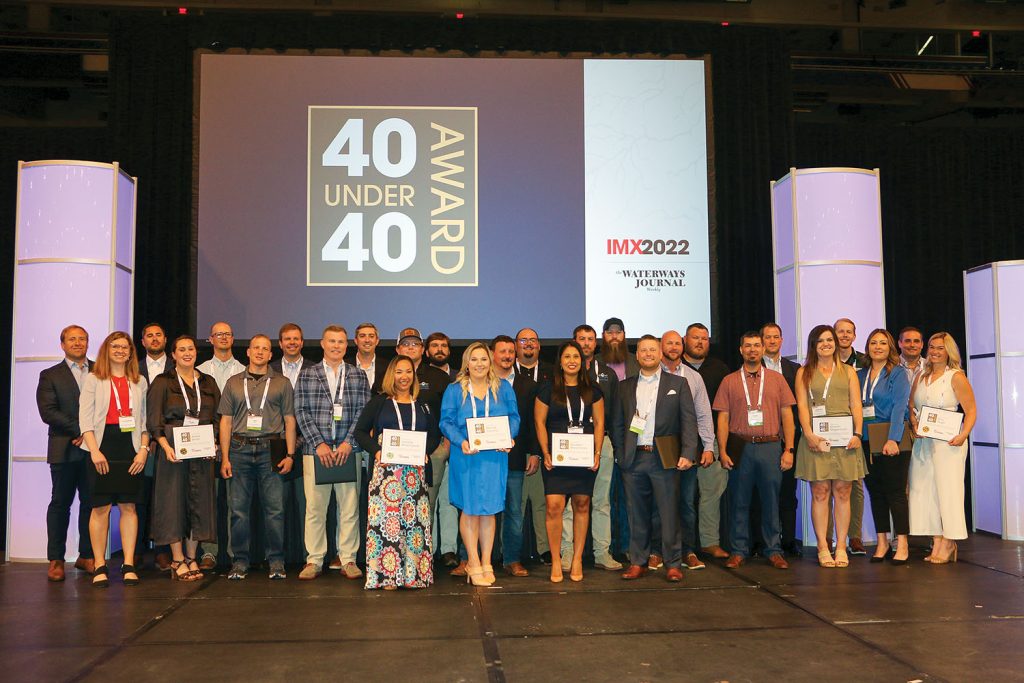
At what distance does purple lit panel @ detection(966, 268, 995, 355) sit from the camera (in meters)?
6.66

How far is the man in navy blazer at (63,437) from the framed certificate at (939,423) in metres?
Result: 5.04

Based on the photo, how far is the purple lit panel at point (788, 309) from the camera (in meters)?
6.40

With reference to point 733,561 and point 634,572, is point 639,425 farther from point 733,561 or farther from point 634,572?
point 733,561

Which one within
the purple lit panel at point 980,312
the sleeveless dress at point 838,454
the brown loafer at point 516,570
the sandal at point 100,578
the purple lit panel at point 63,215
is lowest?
the brown loafer at point 516,570

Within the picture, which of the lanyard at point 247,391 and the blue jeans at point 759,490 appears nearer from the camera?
the lanyard at point 247,391

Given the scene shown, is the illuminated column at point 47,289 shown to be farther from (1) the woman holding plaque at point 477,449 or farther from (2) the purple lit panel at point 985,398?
(2) the purple lit panel at point 985,398

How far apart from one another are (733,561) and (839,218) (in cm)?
272

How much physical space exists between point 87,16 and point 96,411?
17.4 ft

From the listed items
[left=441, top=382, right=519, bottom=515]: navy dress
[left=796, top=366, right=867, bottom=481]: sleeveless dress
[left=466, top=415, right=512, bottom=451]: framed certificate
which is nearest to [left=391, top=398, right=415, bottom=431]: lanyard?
[left=441, top=382, right=519, bottom=515]: navy dress

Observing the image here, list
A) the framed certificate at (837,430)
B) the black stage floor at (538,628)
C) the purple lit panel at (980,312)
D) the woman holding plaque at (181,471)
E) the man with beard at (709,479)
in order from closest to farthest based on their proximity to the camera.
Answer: the black stage floor at (538,628) → the woman holding plaque at (181,471) → the framed certificate at (837,430) → the man with beard at (709,479) → the purple lit panel at (980,312)

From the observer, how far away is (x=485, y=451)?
474 centimetres

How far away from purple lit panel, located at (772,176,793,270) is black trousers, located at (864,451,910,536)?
172 cm

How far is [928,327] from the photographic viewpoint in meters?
8.38

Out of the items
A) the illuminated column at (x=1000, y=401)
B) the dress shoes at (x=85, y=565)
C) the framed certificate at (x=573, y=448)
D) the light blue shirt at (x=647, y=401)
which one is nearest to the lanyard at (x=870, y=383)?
the light blue shirt at (x=647, y=401)
